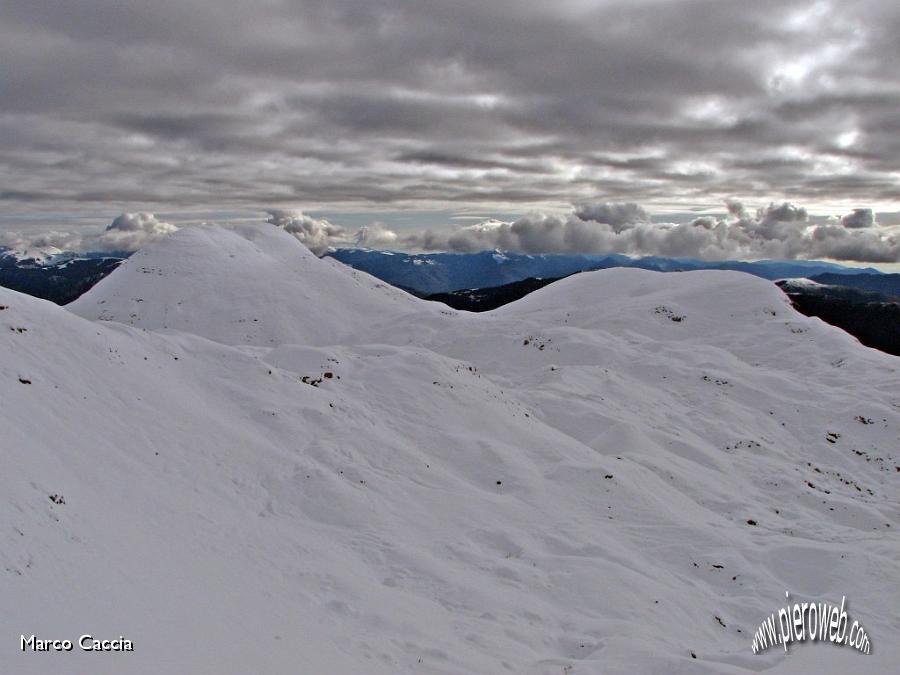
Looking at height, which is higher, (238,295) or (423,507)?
(238,295)

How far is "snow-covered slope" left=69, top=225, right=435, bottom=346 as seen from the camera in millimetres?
52688

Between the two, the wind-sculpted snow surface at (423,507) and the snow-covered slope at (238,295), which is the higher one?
the snow-covered slope at (238,295)

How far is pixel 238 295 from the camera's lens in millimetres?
58031

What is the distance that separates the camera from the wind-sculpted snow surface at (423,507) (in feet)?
38.4

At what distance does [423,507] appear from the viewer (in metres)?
19.0

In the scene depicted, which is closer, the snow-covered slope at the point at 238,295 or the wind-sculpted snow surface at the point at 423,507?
the wind-sculpted snow surface at the point at 423,507

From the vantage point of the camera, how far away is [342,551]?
1591cm

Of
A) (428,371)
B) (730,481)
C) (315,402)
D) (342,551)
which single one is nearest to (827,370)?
(730,481)

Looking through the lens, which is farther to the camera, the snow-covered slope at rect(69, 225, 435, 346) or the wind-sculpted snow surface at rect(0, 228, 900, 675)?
the snow-covered slope at rect(69, 225, 435, 346)

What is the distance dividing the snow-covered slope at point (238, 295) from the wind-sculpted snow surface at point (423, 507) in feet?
67.9

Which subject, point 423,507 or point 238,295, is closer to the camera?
point 423,507

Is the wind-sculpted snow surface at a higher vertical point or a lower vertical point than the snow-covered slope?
lower

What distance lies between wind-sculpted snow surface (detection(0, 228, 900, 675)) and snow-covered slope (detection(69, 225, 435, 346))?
67.9 feet

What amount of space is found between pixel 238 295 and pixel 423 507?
4504cm
